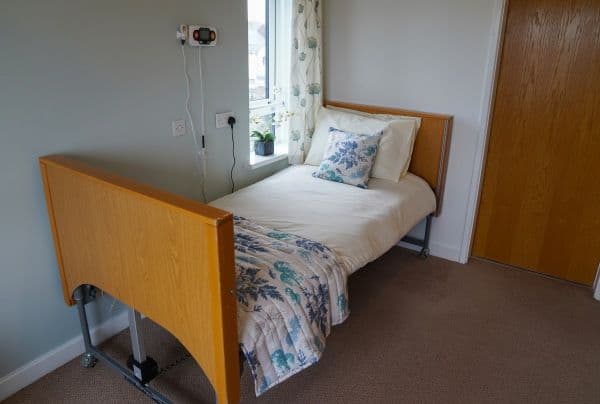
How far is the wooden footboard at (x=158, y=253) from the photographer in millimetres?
1349

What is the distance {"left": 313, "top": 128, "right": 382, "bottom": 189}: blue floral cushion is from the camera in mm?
2854

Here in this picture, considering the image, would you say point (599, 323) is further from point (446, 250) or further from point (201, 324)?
point (201, 324)

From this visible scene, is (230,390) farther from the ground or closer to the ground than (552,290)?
farther from the ground

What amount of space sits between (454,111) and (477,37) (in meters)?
0.45

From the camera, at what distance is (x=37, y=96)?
1.82 m

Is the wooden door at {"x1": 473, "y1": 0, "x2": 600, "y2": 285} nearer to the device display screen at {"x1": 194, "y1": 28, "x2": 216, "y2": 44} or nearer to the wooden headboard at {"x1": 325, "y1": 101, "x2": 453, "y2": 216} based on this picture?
the wooden headboard at {"x1": 325, "y1": 101, "x2": 453, "y2": 216}

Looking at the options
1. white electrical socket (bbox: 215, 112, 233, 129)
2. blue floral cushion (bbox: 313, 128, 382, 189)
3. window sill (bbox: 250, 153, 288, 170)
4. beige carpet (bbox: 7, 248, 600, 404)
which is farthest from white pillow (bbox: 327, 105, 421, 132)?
beige carpet (bbox: 7, 248, 600, 404)

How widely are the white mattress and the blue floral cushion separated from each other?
0.18 feet

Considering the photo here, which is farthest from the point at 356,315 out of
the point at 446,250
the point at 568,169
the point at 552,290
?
the point at 568,169

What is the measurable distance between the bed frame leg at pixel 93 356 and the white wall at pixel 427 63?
2124 mm

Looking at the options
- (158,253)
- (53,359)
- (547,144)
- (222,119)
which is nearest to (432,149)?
(547,144)

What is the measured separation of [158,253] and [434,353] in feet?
4.87

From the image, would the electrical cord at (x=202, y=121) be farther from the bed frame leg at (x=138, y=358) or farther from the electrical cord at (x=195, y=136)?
the bed frame leg at (x=138, y=358)

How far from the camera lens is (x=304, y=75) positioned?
3.15m
